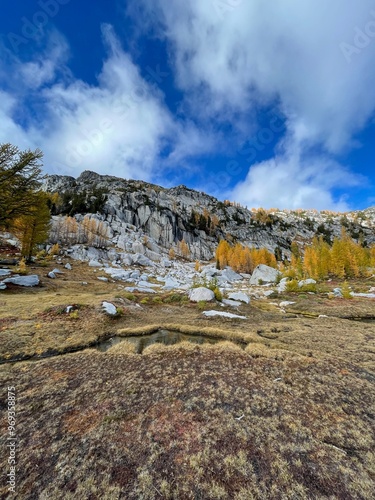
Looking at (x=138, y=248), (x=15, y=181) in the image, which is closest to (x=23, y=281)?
(x=15, y=181)

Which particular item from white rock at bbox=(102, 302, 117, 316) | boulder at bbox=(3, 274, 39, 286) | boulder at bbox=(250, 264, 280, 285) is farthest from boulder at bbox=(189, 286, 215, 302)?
boulder at bbox=(250, 264, 280, 285)

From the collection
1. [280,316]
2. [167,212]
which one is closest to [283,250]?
[167,212]

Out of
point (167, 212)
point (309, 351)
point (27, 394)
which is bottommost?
point (27, 394)

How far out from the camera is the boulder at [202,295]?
84.5 ft

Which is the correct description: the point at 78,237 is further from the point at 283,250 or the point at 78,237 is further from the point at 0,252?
the point at 283,250

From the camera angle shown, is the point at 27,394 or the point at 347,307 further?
the point at 347,307

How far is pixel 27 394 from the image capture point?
24.9 ft

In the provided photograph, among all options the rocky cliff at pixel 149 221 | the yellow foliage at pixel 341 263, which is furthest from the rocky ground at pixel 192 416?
the rocky cliff at pixel 149 221

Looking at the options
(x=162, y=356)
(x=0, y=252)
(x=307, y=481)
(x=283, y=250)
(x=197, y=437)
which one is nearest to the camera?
(x=307, y=481)

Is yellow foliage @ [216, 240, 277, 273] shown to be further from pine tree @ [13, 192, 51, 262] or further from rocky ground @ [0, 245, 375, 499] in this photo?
rocky ground @ [0, 245, 375, 499]

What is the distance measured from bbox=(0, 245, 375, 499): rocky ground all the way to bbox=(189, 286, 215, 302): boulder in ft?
37.3

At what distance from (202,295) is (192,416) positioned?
19.7 meters

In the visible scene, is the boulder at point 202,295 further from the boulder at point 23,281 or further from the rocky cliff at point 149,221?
the rocky cliff at point 149,221

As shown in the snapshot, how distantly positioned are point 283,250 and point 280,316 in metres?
172
